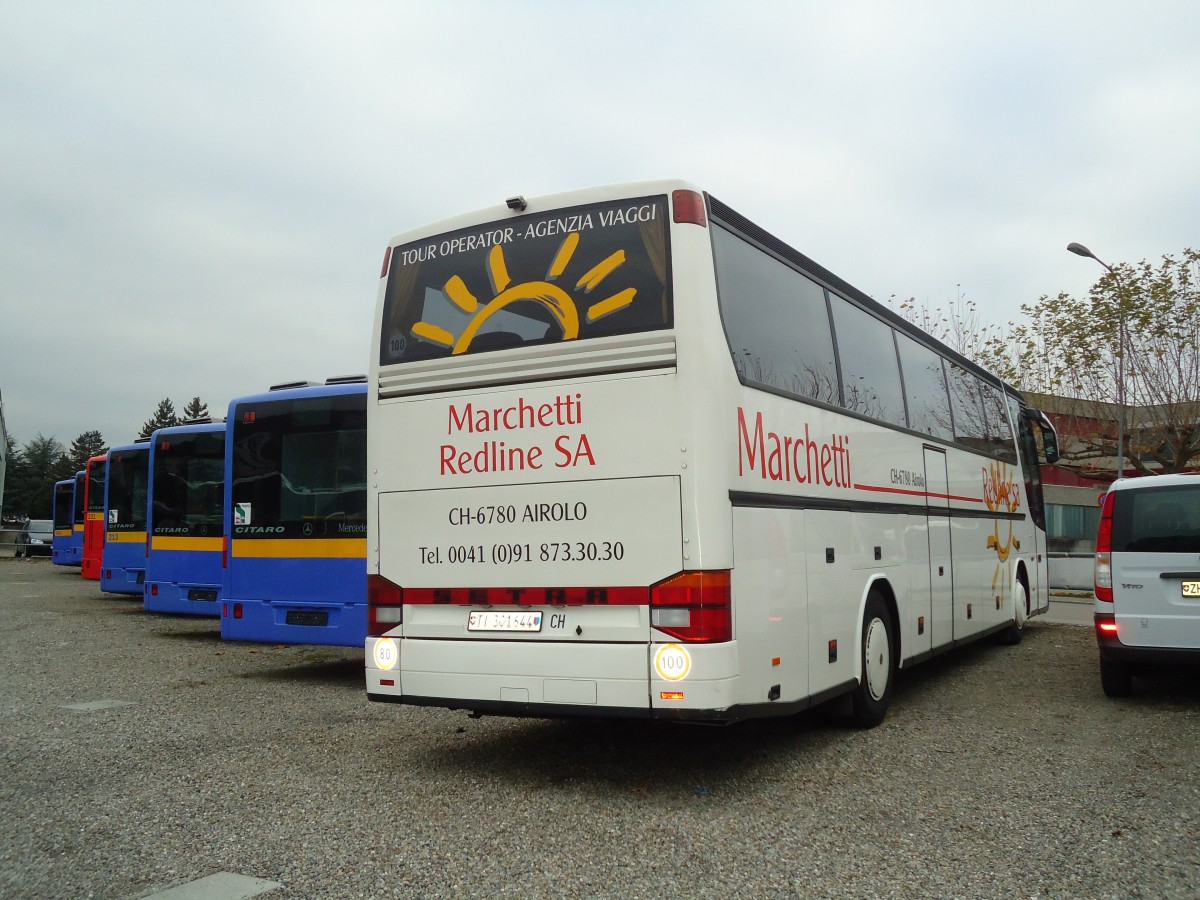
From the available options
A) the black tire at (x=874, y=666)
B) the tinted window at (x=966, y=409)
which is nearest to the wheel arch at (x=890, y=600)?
the black tire at (x=874, y=666)

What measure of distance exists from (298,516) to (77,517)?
76.5ft

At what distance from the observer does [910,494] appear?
878 centimetres

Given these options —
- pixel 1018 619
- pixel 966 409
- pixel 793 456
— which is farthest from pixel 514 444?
pixel 1018 619

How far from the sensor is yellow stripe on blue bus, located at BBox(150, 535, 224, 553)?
14.5 meters

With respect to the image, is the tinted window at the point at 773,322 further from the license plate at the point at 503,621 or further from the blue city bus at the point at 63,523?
the blue city bus at the point at 63,523

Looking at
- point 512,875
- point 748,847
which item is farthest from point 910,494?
point 512,875

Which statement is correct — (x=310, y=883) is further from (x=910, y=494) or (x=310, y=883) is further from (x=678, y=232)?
(x=910, y=494)

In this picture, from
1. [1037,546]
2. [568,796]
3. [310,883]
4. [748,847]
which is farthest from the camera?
[1037,546]

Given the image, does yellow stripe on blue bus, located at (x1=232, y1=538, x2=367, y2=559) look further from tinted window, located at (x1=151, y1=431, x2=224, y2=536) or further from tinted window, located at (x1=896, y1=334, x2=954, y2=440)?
tinted window, located at (x1=896, y1=334, x2=954, y2=440)

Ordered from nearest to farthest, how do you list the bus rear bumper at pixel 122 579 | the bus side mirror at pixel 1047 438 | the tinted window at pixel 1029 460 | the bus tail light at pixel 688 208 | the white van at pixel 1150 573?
the bus tail light at pixel 688 208, the white van at pixel 1150 573, the tinted window at pixel 1029 460, the bus side mirror at pixel 1047 438, the bus rear bumper at pixel 122 579

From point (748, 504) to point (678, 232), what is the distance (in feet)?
5.25

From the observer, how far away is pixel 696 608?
5.54m

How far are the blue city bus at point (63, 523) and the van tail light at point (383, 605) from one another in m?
29.7

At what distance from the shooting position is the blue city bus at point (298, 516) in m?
10.2
